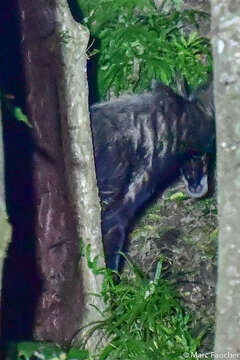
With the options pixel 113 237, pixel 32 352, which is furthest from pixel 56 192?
pixel 32 352

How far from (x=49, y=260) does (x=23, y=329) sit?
0.42 meters

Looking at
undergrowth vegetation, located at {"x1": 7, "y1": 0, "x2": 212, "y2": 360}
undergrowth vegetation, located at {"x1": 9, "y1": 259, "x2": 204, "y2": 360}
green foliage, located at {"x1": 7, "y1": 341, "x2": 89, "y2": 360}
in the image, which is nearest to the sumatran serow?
undergrowth vegetation, located at {"x1": 7, "y1": 0, "x2": 212, "y2": 360}

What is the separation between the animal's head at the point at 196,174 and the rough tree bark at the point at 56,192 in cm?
155

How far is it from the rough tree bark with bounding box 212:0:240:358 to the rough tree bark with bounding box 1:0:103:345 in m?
1.91

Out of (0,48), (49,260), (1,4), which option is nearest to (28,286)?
(49,260)

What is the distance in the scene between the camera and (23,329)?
4.46 meters

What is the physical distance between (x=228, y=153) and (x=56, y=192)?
6.85 feet

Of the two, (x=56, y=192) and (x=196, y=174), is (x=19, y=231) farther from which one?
(x=196, y=174)

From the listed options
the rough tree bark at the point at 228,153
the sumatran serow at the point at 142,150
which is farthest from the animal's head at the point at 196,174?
the rough tree bark at the point at 228,153

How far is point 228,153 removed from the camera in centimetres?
249

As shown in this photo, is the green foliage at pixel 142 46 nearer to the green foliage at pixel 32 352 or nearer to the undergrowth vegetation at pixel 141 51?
the undergrowth vegetation at pixel 141 51

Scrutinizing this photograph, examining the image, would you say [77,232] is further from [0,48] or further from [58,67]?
[0,48]

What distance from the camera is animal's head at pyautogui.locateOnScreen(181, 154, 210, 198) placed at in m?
5.79

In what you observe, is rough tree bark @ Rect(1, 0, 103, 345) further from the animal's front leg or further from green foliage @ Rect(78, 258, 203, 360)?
the animal's front leg
